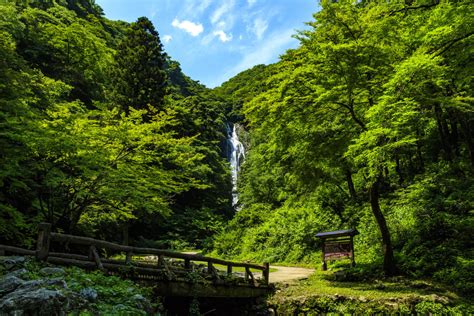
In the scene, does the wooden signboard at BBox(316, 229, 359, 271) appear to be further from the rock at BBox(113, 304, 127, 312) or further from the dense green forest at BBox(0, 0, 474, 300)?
the rock at BBox(113, 304, 127, 312)

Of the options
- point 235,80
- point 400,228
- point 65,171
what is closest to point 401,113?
point 400,228

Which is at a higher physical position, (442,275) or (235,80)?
(235,80)

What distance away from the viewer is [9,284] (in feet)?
18.7

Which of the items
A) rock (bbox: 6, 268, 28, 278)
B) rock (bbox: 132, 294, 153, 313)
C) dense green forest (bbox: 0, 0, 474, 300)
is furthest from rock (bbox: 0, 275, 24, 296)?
dense green forest (bbox: 0, 0, 474, 300)

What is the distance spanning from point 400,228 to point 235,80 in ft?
280

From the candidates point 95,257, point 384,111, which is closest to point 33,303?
point 95,257

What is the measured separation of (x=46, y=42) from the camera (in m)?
29.6

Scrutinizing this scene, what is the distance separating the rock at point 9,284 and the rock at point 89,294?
1.02m

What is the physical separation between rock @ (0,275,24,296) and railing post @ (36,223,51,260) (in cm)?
136

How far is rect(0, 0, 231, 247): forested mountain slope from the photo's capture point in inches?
375

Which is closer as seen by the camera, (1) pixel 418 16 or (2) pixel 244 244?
(1) pixel 418 16

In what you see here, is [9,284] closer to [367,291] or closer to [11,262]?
[11,262]

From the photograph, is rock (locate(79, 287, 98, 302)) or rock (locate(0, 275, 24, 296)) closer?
rock (locate(0, 275, 24, 296))

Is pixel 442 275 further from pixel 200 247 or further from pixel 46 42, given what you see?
pixel 46 42
